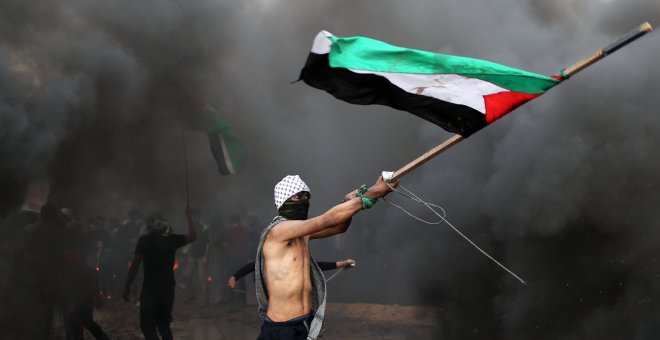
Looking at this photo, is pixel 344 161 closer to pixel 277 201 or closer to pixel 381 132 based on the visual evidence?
pixel 381 132

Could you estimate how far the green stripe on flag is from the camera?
410cm

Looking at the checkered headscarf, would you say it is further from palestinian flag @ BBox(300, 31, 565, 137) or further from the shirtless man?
palestinian flag @ BBox(300, 31, 565, 137)

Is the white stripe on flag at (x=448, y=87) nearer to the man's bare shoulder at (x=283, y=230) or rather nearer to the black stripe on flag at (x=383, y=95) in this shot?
the black stripe on flag at (x=383, y=95)

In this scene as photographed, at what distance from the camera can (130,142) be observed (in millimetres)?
14984

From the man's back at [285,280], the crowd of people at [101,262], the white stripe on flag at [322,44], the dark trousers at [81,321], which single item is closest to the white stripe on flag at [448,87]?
the white stripe on flag at [322,44]

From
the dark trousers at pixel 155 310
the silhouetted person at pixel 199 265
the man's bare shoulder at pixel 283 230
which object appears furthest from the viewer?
the silhouetted person at pixel 199 265

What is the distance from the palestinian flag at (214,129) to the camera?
48.7ft

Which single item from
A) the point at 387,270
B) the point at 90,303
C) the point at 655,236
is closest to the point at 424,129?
the point at 387,270

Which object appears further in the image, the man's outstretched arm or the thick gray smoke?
the thick gray smoke

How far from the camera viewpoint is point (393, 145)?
55.2ft

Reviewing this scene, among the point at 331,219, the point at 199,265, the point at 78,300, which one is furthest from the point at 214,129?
the point at 331,219

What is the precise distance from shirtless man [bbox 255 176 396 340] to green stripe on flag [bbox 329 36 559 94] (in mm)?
757

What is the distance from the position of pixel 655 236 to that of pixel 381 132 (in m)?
9.14

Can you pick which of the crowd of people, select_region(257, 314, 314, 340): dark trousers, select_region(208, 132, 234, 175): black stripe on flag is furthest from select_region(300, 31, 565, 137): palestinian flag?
select_region(208, 132, 234, 175): black stripe on flag
